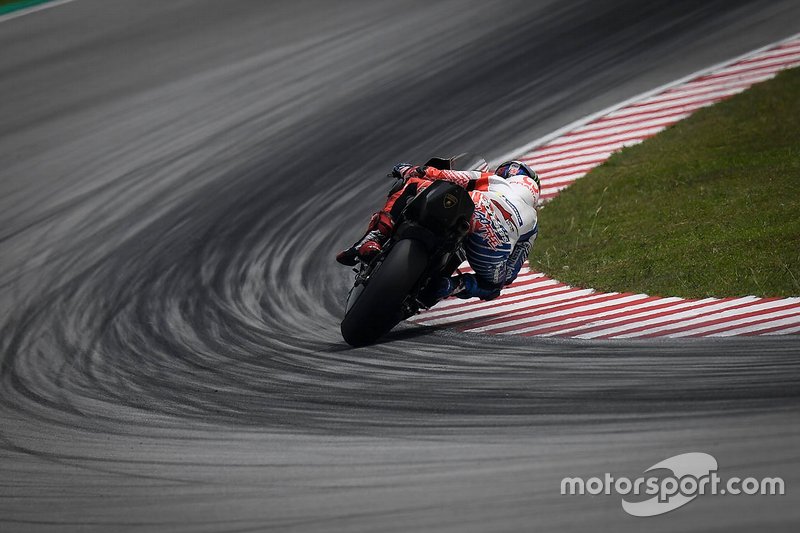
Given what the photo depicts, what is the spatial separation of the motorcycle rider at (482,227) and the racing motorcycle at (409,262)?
138 mm

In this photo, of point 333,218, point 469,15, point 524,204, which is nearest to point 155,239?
point 333,218

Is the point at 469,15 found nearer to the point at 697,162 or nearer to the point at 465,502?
the point at 697,162

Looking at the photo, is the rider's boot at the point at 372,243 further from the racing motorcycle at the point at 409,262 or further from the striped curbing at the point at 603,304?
the striped curbing at the point at 603,304

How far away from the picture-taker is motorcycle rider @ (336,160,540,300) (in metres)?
8.66

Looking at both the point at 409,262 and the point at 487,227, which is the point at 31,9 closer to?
the point at 487,227

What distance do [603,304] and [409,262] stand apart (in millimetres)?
1890

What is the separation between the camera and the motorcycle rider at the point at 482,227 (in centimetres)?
866

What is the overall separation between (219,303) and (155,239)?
2.69 m

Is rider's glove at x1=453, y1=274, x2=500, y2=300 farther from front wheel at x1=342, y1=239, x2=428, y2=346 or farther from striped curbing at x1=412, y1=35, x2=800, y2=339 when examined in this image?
front wheel at x1=342, y1=239, x2=428, y2=346

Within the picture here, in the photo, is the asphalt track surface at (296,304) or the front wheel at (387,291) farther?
the front wheel at (387,291)

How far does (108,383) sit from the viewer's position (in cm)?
847

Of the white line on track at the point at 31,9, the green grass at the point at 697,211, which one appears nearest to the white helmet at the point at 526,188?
the green grass at the point at 697,211

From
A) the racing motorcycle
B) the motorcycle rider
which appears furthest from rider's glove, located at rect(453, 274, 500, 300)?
the racing motorcycle

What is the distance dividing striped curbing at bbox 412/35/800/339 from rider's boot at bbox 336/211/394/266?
3.53 ft
